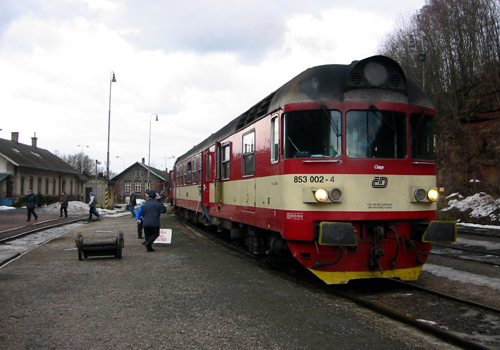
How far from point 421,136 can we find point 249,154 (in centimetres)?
340

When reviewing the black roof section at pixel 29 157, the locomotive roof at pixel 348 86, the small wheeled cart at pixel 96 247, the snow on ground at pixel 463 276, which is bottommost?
the snow on ground at pixel 463 276

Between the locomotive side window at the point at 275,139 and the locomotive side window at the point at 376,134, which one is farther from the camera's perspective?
the locomotive side window at the point at 275,139

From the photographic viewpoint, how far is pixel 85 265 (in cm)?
969

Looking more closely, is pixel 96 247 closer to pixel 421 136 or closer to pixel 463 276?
pixel 421 136

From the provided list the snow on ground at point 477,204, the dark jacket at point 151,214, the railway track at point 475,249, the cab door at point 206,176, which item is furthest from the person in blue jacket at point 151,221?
the snow on ground at point 477,204

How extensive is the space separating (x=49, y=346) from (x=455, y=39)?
3172 cm

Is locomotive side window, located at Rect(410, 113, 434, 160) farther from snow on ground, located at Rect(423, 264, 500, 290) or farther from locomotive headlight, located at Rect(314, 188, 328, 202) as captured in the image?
snow on ground, located at Rect(423, 264, 500, 290)

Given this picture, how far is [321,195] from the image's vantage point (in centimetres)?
680

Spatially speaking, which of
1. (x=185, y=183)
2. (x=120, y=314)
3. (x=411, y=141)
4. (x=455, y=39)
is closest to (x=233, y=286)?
(x=120, y=314)

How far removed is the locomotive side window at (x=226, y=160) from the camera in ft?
37.1

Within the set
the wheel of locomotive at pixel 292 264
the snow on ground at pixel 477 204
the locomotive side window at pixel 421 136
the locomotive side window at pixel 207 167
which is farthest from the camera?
the snow on ground at pixel 477 204

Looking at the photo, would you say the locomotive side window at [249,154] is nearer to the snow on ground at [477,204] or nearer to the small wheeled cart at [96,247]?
the small wheeled cart at [96,247]

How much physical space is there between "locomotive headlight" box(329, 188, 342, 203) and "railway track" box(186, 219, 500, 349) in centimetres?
140

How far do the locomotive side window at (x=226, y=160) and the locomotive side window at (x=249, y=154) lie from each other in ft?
5.16
